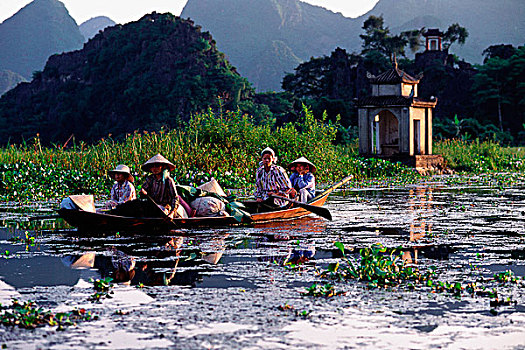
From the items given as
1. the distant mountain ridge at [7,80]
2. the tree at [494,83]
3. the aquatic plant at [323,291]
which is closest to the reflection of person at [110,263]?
the aquatic plant at [323,291]

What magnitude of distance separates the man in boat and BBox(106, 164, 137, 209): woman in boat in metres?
0.72

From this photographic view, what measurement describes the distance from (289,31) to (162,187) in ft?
623

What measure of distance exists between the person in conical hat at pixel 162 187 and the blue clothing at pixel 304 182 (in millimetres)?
3228

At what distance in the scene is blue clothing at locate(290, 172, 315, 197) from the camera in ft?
46.2

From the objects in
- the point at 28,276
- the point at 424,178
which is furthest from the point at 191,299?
the point at 424,178

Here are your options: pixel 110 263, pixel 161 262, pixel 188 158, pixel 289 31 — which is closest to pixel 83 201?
pixel 110 263

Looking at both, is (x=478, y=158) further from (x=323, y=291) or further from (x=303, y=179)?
(x=323, y=291)

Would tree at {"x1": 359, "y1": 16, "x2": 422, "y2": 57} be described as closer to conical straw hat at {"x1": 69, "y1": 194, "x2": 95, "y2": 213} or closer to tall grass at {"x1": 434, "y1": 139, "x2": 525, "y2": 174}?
tall grass at {"x1": 434, "y1": 139, "x2": 525, "y2": 174}

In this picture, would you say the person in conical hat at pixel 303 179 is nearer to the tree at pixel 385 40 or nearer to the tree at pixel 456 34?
the tree at pixel 385 40

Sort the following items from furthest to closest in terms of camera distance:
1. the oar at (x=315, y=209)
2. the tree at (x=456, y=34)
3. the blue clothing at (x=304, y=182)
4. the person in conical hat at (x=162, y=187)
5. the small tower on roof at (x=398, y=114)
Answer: the tree at (x=456, y=34)
the small tower on roof at (x=398, y=114)
the blue clothing at (x=304, y=182)
the oar at (x=315, y=209)
the person in conical hat at (x=162, y=187)

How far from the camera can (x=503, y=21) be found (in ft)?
592

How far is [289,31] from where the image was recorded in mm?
197250

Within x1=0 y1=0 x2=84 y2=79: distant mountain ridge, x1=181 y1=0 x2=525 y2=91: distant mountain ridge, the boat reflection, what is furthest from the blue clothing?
x1=0 y1=0 x2=84 y2=79: distant mountain ridge

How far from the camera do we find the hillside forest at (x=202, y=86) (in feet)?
177
